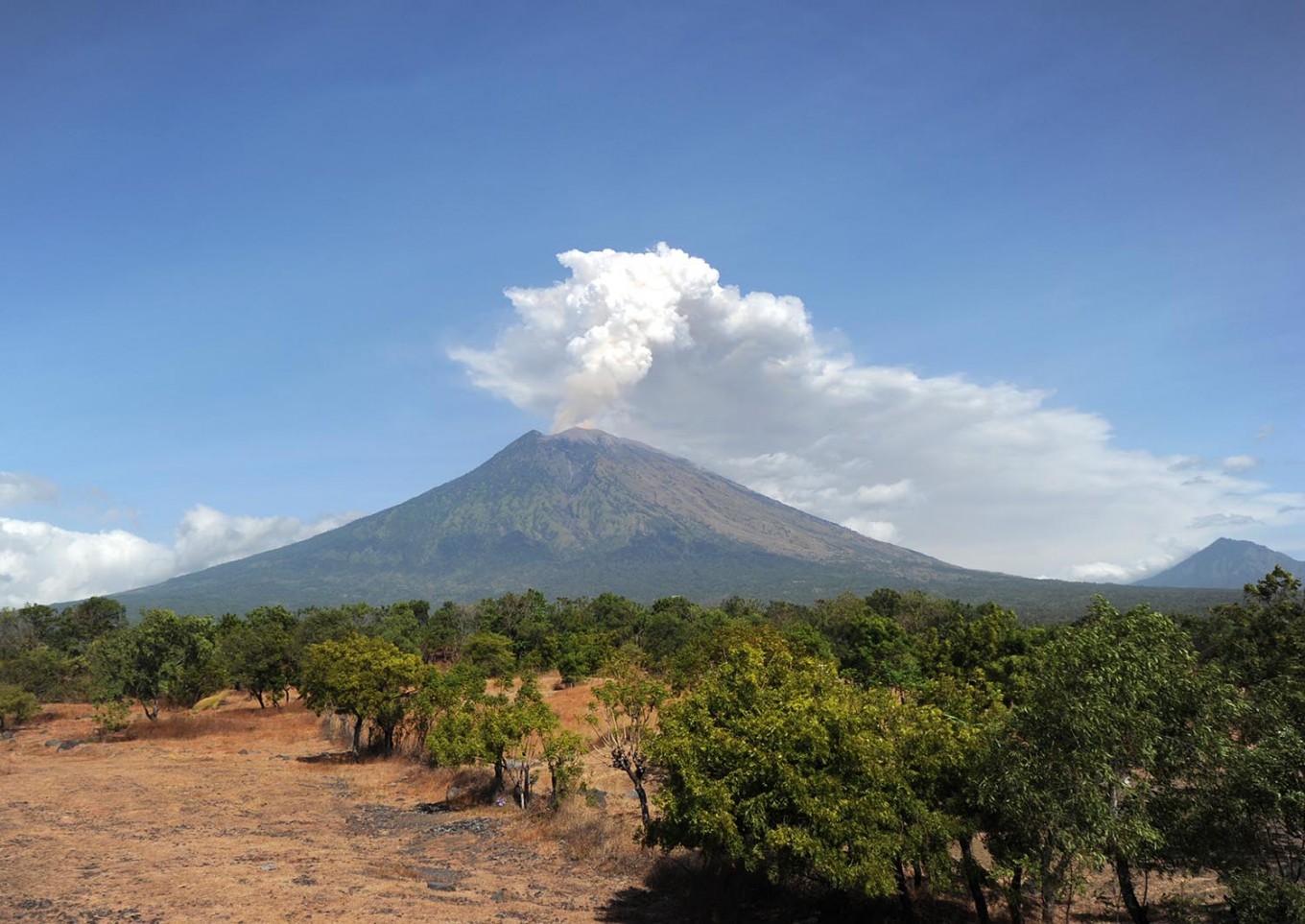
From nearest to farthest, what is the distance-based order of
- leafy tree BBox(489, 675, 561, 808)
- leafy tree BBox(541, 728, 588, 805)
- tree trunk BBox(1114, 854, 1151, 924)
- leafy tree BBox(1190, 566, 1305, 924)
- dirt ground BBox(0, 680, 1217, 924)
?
leafy tree BBox(1190, 566, 1305, 924)
tree trunk BBox(1114, 854, 1151, 924)
dirt ground BBox(0, 680, 1217, 924)
leafy tree BBox(541, 728, 588, 805)
leafy tree BBox(489, 675, 561, 808)

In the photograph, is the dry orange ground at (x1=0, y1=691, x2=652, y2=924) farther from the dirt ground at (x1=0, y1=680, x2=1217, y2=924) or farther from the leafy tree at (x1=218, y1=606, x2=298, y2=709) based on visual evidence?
the leafy tree at (x1=218, y1=606, x2=298, y2=709)

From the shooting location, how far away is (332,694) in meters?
38.5

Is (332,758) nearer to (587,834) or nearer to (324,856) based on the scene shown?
(324,856)

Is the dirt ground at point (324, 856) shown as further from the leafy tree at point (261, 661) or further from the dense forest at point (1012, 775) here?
the leafy tree at point (261, 661)

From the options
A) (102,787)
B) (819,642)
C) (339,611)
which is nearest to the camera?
(102,787)

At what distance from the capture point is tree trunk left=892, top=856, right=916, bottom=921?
1614cm

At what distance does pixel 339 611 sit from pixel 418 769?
191 feet

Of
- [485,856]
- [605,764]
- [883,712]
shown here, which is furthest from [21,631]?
[883,712]

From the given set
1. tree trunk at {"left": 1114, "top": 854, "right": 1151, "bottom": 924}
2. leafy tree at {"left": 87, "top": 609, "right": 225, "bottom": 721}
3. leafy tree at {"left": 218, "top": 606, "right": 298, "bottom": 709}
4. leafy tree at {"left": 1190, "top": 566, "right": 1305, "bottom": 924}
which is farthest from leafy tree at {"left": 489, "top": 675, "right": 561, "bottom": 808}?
leafy tree at {"left": 218, "top": 606, "right": 298, "bottom": 709}

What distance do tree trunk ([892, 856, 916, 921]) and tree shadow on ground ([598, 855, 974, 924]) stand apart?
417 mm

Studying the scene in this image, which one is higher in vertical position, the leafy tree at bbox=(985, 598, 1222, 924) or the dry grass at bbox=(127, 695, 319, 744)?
→ the leafy tree at bbox=(985, 598, 1222, 924)

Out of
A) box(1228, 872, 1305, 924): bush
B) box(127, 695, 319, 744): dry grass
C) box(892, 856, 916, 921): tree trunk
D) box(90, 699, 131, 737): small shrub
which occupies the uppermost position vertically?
box(1228, 872, 1305, 924): bush

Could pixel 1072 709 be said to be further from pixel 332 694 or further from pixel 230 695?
pixel 230 695

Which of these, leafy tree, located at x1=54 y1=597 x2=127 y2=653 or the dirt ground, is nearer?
the dirt ground
